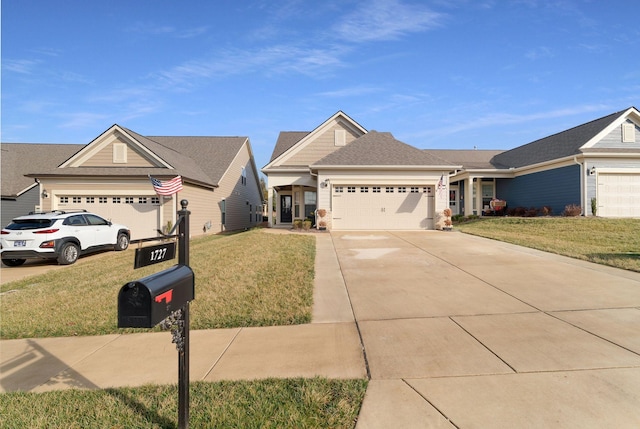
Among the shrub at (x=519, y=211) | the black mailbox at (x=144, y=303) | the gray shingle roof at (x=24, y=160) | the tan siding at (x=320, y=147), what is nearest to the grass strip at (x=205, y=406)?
the black mailbox at (x=144, y=303)

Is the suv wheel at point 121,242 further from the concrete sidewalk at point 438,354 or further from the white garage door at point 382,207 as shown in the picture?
the white garage door at point 382,207

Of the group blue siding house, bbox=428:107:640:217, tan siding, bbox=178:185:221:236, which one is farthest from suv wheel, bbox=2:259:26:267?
blue siding house, bbox=428:107:640:217

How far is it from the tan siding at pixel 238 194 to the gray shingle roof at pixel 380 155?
9.22 m

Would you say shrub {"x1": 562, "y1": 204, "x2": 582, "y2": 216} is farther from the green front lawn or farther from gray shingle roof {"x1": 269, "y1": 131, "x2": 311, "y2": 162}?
gray shingle roof {"x1": 269, "y1": 131, "x2": 311, "y2": 162}

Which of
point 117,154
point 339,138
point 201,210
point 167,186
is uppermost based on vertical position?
point 339,138

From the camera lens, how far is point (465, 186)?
2372cm

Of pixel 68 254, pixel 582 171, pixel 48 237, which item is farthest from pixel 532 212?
pixel 48 237

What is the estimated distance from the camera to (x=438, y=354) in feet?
11.7

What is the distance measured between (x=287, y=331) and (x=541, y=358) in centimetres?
308

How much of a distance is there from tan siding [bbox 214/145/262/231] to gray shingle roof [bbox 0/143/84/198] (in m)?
11.4

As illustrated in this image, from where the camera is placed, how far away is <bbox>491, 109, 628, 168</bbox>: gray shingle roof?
17.5m

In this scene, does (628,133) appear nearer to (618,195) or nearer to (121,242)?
(618,195)

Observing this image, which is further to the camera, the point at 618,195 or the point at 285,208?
the point at 285,208

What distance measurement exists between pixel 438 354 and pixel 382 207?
1306cm
